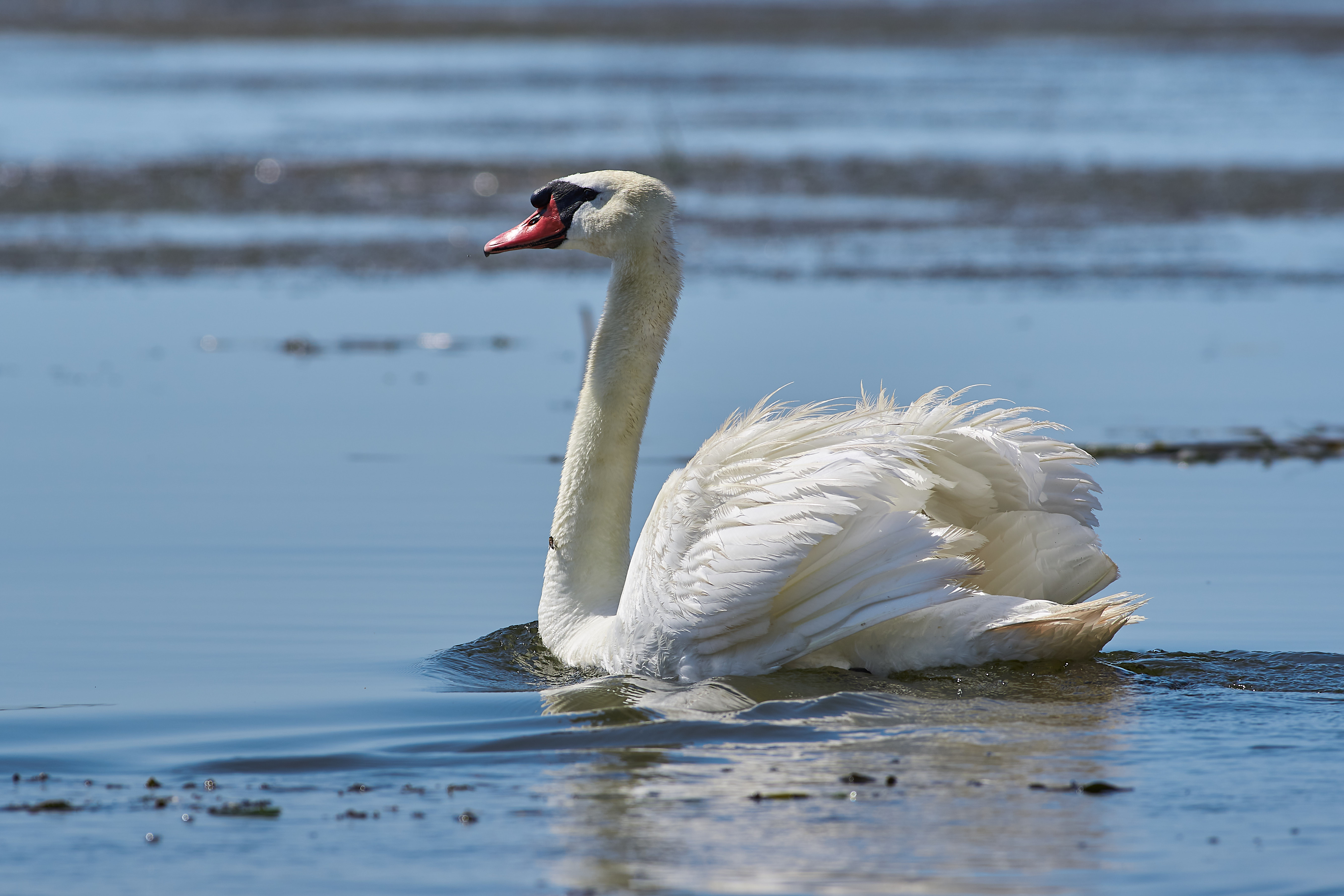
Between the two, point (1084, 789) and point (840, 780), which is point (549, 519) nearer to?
point (840, 780)

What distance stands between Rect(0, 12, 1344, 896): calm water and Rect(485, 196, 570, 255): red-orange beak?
1514 millimetres

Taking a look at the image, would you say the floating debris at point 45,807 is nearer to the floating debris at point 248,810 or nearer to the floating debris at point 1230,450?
the floating debris at point 248,810

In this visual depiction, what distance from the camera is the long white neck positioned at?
7246 millimetres

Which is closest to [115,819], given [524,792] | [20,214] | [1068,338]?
[524,792]

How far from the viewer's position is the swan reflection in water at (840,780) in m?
4.68

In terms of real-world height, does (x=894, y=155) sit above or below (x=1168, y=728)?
above

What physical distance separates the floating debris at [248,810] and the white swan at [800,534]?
1.68 m

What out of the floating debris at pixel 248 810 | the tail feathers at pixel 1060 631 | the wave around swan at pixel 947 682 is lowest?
the floating debris at pixel 248 810

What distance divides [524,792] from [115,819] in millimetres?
1120

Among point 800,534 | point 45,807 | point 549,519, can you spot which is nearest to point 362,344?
point 549,519

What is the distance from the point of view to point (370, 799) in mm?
5293

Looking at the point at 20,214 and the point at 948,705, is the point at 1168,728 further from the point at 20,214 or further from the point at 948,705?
the point at 20,214

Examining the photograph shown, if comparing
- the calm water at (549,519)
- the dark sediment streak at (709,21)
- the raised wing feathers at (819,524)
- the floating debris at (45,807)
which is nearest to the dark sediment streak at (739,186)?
the calm water at (549,519)

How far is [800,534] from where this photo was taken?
20.2 ft
